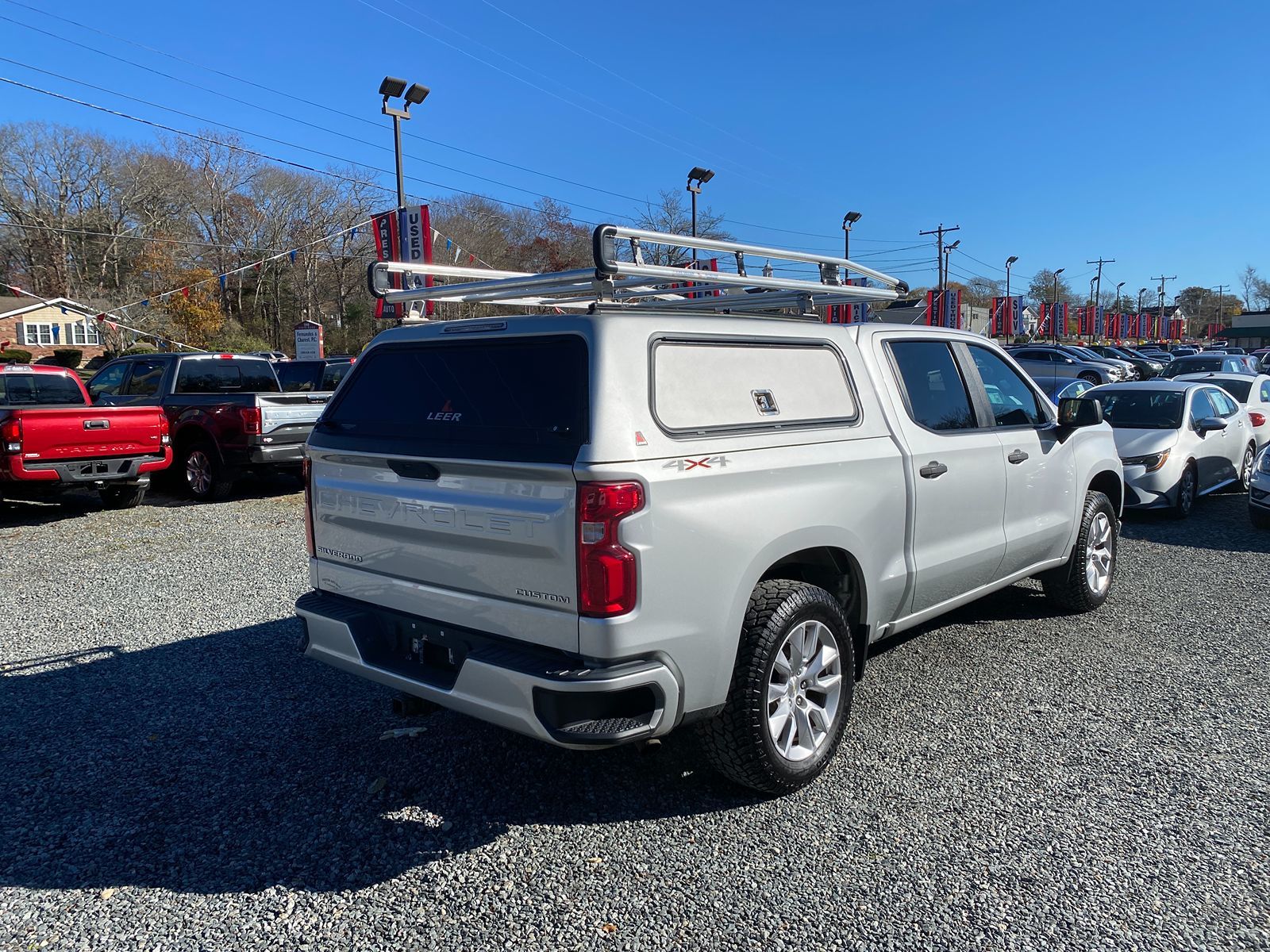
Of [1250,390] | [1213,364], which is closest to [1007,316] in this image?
[1213,364]

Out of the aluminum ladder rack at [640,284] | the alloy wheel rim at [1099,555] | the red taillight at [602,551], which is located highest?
the aluminum ladder rack at [640,284]

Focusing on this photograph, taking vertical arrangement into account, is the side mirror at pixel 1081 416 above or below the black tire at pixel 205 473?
above

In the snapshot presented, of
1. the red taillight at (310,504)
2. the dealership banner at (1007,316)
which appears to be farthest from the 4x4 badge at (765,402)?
the dealership banner at (1007,316)

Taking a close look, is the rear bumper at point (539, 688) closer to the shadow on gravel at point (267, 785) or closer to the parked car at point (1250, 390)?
the shadow on gravel at point (267, 785)

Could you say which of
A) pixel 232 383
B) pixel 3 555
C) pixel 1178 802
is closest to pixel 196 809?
pixel 1178 802

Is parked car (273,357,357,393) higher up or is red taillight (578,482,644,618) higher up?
parked car (273,357,357,393)

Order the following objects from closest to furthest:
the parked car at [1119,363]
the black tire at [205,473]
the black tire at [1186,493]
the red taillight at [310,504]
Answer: the red taillight at [310,504] → the black tire at [1186,493] → the black tire at [205,473] → the parked car at [1119,363]

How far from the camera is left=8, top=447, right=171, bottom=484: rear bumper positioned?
31.0 feet

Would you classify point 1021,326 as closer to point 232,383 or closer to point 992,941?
point 232,383

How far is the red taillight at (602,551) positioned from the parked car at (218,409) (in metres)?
9.10

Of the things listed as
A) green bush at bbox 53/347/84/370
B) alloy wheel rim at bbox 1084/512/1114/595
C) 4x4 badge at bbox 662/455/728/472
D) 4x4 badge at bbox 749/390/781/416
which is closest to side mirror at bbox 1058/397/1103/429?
alloy wheel rim at bbox 1084/512/1114/595

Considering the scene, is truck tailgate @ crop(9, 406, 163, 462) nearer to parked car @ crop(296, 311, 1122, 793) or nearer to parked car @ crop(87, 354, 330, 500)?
parked car @ crop(87, 354, 330, 500)

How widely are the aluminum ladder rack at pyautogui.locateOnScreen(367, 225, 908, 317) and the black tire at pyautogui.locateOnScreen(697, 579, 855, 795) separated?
1304 millimetres

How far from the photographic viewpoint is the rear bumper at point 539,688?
3.01m
